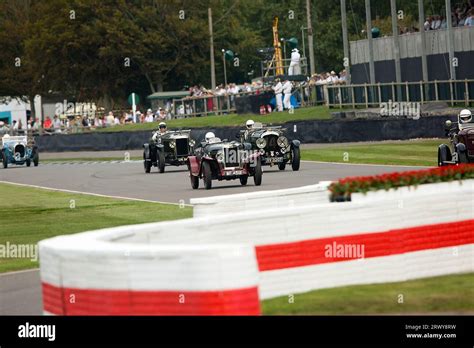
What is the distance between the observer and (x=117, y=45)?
272 feet

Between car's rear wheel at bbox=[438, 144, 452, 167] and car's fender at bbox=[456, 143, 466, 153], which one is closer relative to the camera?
car's fender at bbox=[456, 143, 466, 153]

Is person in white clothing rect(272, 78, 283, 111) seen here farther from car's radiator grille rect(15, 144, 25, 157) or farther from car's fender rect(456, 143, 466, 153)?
car's fender rect(456, 143, 466, 153)

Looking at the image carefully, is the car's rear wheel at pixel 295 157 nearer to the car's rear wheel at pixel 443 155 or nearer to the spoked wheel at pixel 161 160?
the spoked wheel at pixel 161 160

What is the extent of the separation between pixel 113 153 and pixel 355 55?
1071 centimetres

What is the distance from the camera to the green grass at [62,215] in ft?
68.7

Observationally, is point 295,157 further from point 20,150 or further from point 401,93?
point 20,150

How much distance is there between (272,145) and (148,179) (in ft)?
12.2

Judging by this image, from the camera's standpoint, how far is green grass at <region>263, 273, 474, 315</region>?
11.2 m

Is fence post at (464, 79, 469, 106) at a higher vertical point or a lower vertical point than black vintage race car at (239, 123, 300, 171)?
higher

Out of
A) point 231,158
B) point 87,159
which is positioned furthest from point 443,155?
point 87,159

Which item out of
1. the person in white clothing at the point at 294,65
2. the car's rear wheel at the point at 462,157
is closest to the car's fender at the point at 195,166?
the car's rear wheel at the point at 462,157

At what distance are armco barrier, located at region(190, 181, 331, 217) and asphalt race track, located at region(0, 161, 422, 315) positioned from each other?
244 centimetres

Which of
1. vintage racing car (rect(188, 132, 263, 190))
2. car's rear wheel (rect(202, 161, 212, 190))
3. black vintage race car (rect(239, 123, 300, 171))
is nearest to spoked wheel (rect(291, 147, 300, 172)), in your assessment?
black vintage race car (rect(239, 123, 300, 171))
